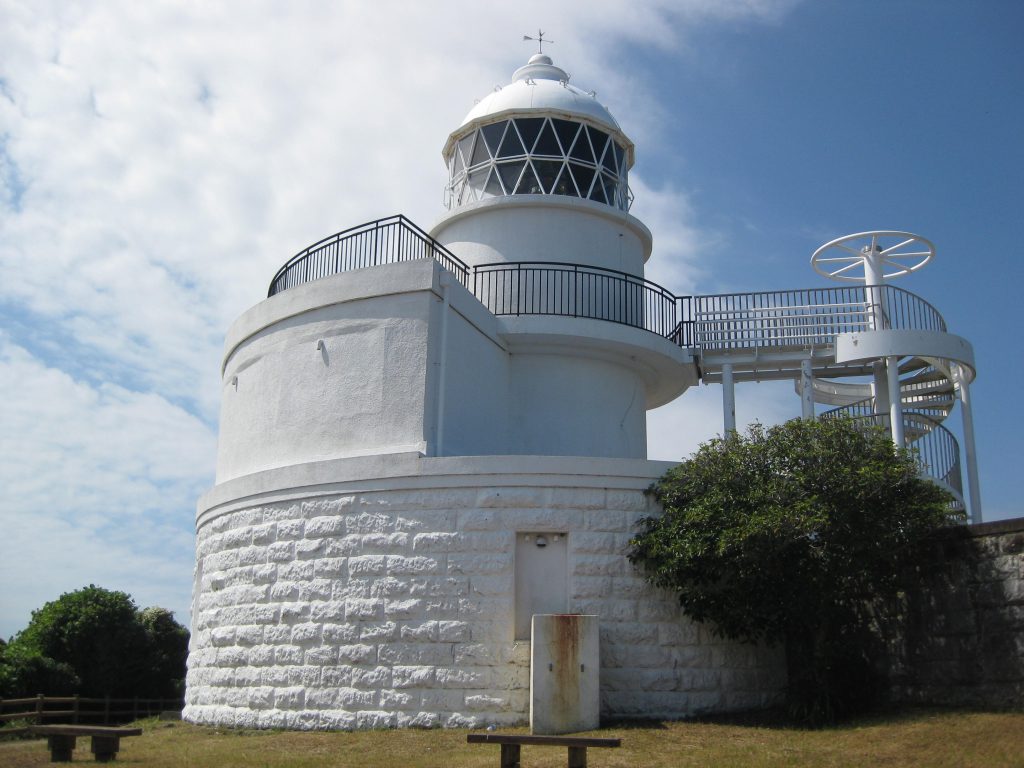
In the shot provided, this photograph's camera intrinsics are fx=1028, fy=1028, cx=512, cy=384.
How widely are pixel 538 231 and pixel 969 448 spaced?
895 centimetres

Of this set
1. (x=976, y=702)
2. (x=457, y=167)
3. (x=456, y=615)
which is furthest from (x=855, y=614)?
(x=457, y=167)

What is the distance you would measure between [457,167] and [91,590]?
18361 millimetres

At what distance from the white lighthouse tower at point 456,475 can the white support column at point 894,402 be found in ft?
11.8

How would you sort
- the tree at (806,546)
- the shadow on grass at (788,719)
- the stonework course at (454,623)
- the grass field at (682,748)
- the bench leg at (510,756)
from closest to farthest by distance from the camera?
the bench leg at (510,756)
the grass field at (682,748)
the shadow on grass at (788,719)
the tree at (806,546)
the stonework course at (454,623)

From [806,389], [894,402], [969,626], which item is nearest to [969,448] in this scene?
[894,402]

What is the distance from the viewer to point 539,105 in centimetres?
2034

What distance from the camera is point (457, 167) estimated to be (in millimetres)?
21375

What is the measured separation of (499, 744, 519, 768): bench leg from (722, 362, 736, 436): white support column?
9.94m

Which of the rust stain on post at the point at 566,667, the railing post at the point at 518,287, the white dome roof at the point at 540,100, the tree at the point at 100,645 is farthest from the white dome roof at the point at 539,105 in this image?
the tree at the point at 100,645

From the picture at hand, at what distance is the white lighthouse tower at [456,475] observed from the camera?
45.6 ft

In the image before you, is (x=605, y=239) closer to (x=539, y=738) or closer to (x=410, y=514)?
(x=410, y=514)

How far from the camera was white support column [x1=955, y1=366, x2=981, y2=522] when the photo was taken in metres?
18.6

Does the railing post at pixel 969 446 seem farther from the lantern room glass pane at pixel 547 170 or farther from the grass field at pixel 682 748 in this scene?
the lantern room glass pane at pixel 547 170

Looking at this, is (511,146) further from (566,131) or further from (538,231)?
(538,231)
